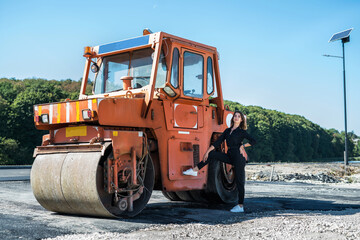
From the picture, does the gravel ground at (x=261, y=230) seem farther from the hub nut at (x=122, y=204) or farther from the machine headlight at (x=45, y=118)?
the machine headlight at (x=45, y=118)

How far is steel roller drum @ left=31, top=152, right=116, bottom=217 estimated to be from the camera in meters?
6.59

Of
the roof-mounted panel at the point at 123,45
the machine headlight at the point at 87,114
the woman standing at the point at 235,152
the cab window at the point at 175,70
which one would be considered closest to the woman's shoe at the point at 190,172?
the woman standing at the point at 235,152

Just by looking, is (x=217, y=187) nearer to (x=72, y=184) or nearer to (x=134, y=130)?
(x=134, y=130)

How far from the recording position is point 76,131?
284 inches

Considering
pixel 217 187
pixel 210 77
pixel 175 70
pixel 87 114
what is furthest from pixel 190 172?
pixel 87 114

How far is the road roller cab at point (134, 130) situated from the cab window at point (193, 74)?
2 centimetres

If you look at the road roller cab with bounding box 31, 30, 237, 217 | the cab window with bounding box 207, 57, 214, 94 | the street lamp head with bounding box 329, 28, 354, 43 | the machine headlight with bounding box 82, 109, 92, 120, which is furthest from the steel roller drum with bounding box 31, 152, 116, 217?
the street lamp head with bounding box 329, 28, 354, 43

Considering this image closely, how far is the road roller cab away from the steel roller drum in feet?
0.05

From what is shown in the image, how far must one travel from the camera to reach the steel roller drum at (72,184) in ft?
21.6

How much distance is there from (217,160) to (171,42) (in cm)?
Result: 238

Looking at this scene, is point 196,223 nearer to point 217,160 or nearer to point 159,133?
point 159,133

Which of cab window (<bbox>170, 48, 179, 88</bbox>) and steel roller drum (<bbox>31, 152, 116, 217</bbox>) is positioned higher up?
cab window (<bbox>170, 48, 179, 88</bbox>)

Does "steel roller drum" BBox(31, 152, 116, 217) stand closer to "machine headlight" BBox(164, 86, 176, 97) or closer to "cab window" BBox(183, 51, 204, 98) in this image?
"machine headlight" BBox(164, 86, 176, 97)

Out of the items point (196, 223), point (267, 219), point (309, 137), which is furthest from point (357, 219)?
point (309, 137)
